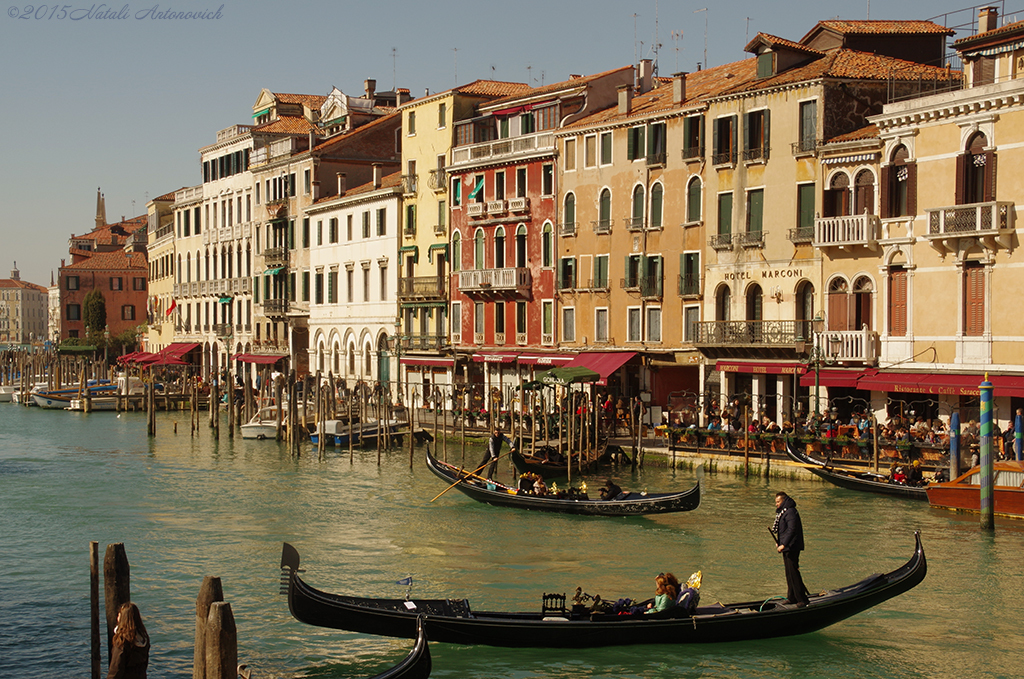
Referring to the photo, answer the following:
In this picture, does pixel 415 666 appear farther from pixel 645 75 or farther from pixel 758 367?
pixel 645 75

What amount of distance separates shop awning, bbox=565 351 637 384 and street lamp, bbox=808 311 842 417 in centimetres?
623

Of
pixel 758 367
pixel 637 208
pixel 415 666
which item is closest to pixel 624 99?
pixel 637 208

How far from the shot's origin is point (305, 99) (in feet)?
191

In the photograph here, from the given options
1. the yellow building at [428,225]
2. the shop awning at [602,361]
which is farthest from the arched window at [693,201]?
the yellow building at [428,225]

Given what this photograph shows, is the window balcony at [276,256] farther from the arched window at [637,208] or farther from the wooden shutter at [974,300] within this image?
the wooden shutter at [974,300]

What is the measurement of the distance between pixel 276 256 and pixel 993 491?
37.9 m

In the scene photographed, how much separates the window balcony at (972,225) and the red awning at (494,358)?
15687mm

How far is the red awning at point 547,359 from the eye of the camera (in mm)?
36375

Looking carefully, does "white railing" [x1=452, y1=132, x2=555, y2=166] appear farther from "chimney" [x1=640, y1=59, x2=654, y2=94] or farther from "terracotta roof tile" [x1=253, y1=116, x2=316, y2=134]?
"terracotta roof tile" [x1=253, y1=116, x2=316, y2=134]

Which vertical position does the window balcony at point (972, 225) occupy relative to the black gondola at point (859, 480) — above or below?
above

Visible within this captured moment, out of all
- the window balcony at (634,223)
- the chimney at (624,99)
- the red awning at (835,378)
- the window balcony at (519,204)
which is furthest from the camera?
the window balcony at (519,204)

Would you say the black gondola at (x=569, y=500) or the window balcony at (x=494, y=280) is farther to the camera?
the window balcony at (x=494, y=280)

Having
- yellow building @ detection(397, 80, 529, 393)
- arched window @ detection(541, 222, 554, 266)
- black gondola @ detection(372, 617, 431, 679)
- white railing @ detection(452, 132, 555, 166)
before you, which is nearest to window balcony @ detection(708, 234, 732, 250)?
arched window @ detection(541, 222, 554, 266)

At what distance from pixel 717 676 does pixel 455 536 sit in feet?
28.2
